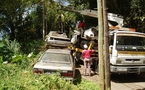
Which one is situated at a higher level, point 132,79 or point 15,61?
point 15,61

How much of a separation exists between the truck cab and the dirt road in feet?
1.95

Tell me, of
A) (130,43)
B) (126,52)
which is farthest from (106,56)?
(130,43)

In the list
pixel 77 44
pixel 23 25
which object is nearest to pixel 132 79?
pixel 77 44

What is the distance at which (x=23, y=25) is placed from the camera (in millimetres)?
26734

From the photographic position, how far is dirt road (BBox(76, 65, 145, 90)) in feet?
38.1

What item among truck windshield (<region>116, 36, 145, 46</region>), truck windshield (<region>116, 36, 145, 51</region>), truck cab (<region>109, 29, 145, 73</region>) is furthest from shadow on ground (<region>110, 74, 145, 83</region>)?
truck windshield (<region>116, 36, 145, 46</region>)

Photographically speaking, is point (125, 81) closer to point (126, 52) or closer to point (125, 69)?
point (125, 69)

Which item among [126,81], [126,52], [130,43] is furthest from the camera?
[126,81]

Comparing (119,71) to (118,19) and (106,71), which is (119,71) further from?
(106,71)

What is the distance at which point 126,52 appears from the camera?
494 inches

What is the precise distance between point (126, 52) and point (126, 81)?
160 cm

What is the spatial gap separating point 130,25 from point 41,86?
12317 mm

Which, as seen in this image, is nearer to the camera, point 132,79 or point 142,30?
point 132,79

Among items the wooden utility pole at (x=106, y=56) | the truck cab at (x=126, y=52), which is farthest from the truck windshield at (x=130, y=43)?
the wooden utility pole at (x=106, y=56)
